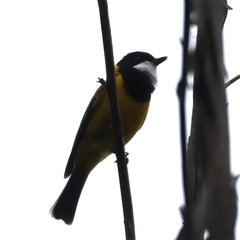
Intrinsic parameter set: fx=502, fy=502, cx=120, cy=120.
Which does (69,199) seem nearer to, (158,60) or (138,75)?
(138,75)

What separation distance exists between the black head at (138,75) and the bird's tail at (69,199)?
3.76 feet

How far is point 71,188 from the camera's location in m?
5.39

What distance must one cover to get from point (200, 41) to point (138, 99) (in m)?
3.73

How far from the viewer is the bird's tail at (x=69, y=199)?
5320 mm

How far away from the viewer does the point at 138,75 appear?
193 inches

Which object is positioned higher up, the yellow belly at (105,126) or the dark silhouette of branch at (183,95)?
the yellow belly at (105,126)

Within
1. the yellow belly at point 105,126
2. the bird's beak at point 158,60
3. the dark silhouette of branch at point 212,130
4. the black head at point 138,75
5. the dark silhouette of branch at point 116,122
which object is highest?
the bird's beak at point 158,60

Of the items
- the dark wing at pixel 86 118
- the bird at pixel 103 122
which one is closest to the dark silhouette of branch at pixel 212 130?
the bird at pixel 103 122

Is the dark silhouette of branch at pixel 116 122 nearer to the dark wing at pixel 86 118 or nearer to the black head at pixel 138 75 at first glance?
the black head at pixel 138 75

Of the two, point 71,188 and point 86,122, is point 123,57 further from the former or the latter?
point 71,188

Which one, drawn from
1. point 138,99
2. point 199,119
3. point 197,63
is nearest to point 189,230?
point 199,119

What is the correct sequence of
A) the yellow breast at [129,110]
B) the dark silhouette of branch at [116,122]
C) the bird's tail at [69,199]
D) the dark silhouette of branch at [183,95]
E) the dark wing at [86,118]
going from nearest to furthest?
the dark silhouette of branch at [183,95], the dark silhouette of branch at [116,122], the yellow breast at [129,110], the dark wing at [86,118], the bird's tail at [69,199]

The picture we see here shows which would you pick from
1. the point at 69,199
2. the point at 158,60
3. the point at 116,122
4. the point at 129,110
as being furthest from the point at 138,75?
the point at 116,122

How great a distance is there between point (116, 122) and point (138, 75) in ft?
6.00
